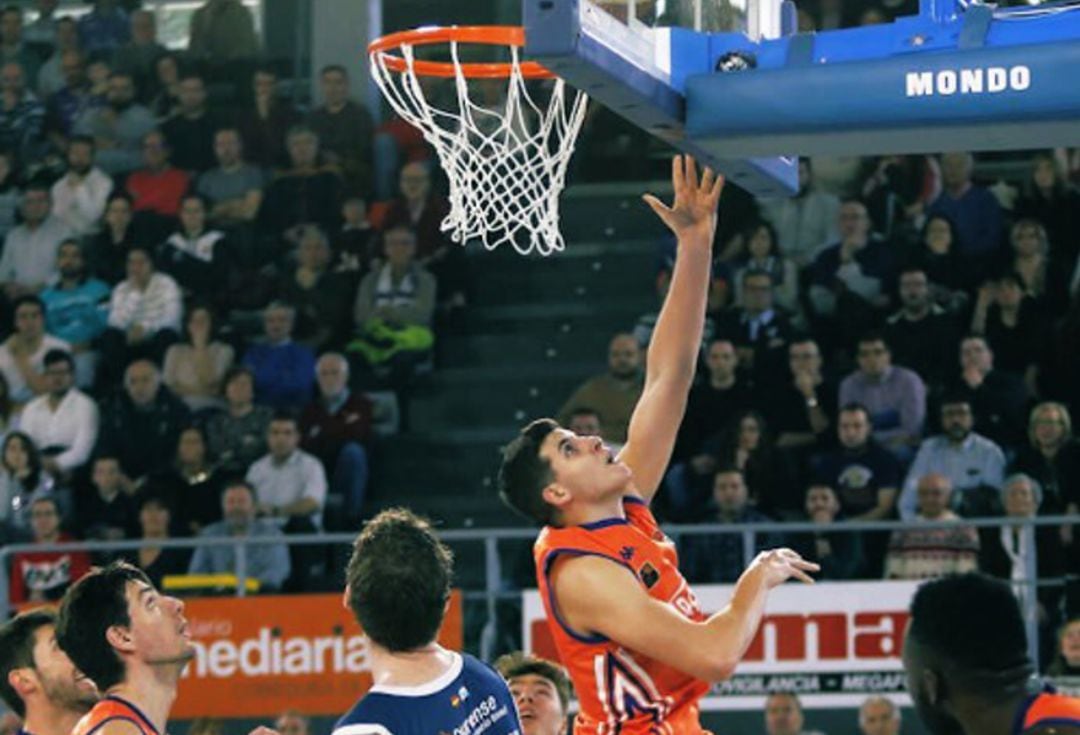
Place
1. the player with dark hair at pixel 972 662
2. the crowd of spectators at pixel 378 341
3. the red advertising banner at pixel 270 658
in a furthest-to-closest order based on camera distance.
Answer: the crowd of spectators at pixel 378 341, the red advertising banner at pixel 270 658, the player with dark hair at pixel 972 662

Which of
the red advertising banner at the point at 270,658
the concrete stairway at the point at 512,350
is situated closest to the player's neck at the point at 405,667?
the red advertising banner at the point at 270,658

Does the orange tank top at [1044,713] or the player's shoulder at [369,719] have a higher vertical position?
the orange tank top at [1044,713]

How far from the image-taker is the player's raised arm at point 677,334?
280 inches

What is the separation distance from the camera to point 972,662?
4.62m

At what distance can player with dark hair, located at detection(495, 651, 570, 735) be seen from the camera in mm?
7723

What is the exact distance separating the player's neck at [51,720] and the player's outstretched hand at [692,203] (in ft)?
Result: 7.49

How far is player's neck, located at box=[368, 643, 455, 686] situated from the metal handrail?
6.16m

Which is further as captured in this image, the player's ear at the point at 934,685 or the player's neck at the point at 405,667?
the player's neck at the point at 405,667

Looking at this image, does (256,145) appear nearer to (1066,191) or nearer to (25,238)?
(25,238)

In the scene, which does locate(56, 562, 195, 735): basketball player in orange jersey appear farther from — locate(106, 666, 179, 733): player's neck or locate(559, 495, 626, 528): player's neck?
locate(559, 495, 626, 528): player's neck

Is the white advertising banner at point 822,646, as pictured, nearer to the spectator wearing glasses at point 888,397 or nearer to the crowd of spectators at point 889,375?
the crowd of spectators at point 889,375

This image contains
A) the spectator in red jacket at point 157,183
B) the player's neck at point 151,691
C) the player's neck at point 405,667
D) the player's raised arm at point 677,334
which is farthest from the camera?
the spectator in red jacket at point 157,183

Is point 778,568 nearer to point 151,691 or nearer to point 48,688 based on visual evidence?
point 151,691

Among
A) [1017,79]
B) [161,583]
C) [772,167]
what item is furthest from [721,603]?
[1017,79]
